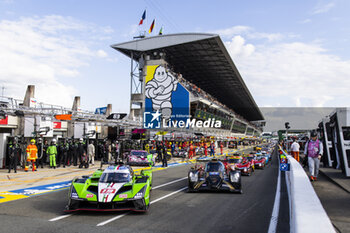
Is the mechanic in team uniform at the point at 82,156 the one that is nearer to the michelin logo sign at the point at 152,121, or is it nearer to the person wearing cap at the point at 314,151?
the michelin logo sign at the point at 152,121

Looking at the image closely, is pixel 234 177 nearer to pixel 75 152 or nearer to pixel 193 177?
pixel 193 177

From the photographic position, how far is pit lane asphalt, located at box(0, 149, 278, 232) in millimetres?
6586

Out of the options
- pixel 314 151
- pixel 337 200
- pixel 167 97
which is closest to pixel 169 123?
pixel 167 97

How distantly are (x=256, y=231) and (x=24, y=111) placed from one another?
669 inches

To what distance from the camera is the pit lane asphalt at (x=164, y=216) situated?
659 cm

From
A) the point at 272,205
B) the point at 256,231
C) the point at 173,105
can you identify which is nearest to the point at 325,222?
the point at 256,231

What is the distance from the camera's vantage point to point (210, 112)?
67938 mm

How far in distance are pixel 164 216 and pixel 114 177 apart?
7.14 ft

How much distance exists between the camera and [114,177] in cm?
902

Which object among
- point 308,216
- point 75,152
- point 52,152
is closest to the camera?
point 308,216

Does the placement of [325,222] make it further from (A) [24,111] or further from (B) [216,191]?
(A) [24,111]

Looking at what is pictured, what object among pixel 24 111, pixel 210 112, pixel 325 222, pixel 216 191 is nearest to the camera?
pixel 325 222

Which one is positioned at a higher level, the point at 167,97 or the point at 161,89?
the point at 161,89

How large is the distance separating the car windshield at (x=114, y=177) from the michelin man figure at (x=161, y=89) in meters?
39.9
